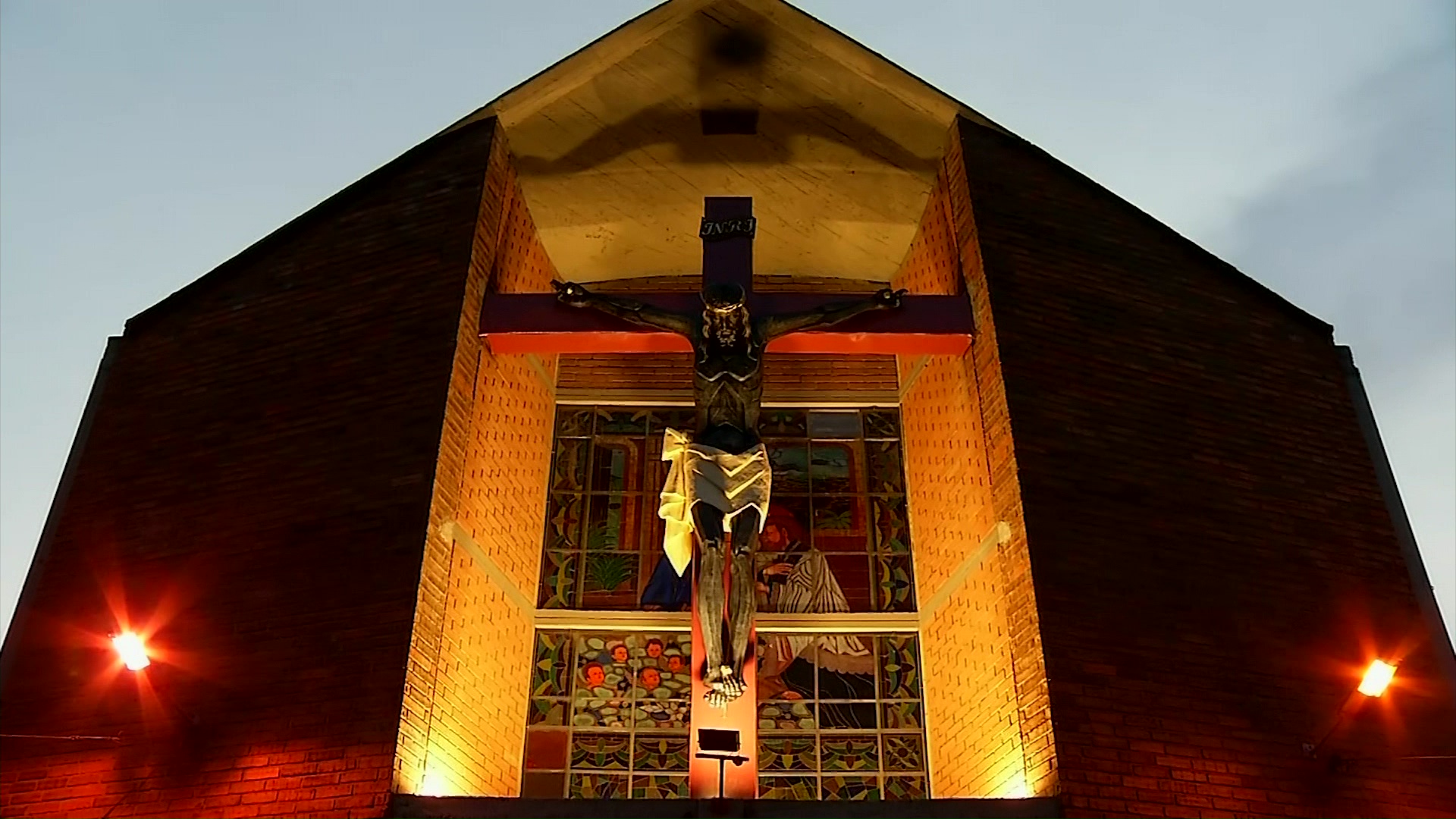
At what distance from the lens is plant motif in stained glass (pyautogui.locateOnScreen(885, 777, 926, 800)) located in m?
7.42

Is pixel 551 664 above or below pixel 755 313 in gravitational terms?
below

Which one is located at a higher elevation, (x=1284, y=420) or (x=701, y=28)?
(x=701, y=28)

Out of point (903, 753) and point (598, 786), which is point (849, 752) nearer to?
point (903, 753)

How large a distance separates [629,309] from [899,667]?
8.90 ft

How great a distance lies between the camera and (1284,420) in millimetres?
7484

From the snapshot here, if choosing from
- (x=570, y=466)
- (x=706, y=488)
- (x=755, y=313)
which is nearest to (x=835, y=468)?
(x=570, y=466)

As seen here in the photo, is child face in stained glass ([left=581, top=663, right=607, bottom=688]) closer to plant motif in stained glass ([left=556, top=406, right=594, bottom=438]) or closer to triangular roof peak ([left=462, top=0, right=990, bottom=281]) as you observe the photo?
plant motif in stained glass ([left=556, top=406, right=594, bottom=438])

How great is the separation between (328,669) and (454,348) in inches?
73.7

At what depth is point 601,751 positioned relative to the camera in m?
7.69

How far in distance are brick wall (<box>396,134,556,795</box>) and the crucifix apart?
505 millimetres

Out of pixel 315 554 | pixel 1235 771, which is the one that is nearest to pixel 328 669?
pixel 315 554

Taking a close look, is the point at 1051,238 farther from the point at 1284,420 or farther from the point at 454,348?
the point at 454,348

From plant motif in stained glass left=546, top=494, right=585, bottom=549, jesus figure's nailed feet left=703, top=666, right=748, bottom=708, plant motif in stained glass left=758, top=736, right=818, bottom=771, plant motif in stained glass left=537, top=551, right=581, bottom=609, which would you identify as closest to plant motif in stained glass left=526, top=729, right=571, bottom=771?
plant motif in stained glass left=537, top=551, right=581, bottom=609

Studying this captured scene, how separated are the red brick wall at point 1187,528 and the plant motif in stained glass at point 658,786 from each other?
2.50 meters
